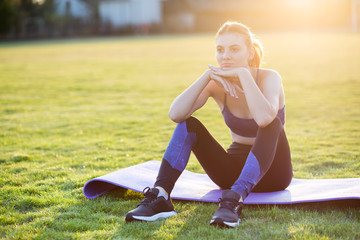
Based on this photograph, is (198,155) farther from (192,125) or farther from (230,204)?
(230,204)

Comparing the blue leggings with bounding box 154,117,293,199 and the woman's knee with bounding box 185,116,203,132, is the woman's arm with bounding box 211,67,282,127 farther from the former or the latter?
the woman's knee with bounding box 185,116,203,132

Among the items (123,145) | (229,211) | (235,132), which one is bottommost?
(123,145)

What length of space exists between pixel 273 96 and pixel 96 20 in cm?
5024

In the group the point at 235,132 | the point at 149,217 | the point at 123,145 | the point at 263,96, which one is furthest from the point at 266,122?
the point at 123,145

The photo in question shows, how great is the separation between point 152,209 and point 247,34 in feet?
5.39

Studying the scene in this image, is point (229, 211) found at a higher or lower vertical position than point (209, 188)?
higher

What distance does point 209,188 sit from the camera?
4.39m

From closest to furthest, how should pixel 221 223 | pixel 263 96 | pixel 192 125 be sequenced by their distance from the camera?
pixel 221 223 < pixel 263 96 < pixel 192 125

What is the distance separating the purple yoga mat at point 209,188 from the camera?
12.7 ft

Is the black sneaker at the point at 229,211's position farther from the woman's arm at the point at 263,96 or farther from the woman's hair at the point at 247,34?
the woman's hair at the point at 247,34

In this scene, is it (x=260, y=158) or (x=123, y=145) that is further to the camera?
(x=123, y=145)

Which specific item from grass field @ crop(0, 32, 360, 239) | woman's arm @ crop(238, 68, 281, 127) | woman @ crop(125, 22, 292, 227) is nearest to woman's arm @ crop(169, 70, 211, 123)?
woman @ crop(125, 22, 292, 227)

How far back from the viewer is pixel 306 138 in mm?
7082

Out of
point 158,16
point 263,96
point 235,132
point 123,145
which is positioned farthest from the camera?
point 158,16
